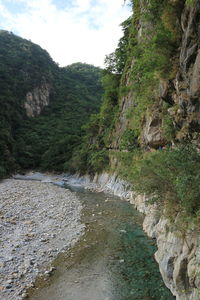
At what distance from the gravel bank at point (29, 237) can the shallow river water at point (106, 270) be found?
428 millimetres

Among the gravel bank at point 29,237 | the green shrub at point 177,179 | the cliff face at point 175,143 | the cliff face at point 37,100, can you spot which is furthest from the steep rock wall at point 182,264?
the cliff face at point 37,100

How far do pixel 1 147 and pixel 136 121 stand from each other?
25606 mm

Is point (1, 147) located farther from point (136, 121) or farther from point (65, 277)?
point (65, 277)

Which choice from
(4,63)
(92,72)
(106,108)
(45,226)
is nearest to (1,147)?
(106,108)

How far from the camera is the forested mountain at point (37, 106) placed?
44.5m

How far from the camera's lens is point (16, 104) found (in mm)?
56250

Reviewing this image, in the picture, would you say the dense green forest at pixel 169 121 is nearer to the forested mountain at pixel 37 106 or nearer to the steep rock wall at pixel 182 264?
the steep rock wall at pixel 182 264

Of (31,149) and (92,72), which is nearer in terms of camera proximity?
(31,149)

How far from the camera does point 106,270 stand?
259 inches

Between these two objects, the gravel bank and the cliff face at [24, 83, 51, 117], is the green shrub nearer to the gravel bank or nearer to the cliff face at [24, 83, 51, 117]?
the gravel bank

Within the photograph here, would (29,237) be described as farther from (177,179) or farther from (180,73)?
(180,73)

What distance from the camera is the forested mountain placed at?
44469 mm

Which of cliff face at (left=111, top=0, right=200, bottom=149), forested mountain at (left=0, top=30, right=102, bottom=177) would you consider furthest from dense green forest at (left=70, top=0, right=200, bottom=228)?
forested mountain at (left=0, top=30, right=102, bottom=177)

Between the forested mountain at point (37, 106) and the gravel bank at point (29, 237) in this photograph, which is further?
the forested mountain at point (37, 106)
